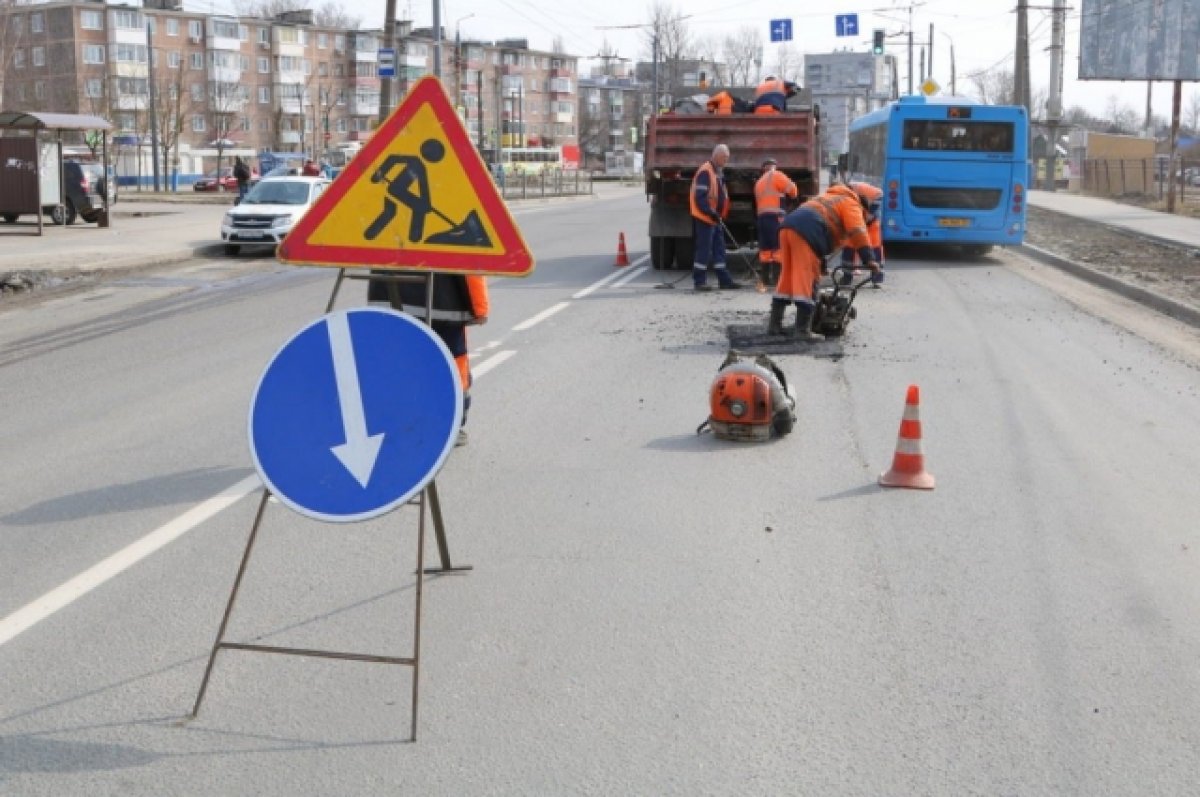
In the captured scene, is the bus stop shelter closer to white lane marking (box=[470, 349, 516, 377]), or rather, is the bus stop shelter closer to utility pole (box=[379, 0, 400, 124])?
utility pole (box=[379, 0, 400, 124])

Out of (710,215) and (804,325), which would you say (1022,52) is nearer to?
(710,215)

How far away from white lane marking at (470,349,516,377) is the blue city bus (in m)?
13.3

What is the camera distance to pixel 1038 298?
1864 cm

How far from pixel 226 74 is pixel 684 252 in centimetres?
9867

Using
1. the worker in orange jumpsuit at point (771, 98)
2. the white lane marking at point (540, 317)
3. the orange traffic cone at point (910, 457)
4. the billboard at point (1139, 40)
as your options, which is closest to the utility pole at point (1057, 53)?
the billboard at point (1139, 40)

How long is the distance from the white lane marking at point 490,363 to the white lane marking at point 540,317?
1681 millimetres

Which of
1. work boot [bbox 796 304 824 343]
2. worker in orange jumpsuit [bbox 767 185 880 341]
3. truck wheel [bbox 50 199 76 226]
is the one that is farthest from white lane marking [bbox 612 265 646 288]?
truck wheel [bbox 50 199 76 226]

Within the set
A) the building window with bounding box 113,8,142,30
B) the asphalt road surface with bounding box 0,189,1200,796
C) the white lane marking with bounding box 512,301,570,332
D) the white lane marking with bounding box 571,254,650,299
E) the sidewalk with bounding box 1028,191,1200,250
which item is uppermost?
the building window with bounding box 113,8,142,30

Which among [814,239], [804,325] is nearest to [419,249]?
[814,239]

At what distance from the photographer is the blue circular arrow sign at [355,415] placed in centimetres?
447

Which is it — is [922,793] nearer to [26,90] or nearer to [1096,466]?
[1096,466]

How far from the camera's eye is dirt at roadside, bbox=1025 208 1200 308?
67.2 feet

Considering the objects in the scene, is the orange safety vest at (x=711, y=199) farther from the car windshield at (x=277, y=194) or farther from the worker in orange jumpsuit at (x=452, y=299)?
the car windshield at (x=277, y=194)

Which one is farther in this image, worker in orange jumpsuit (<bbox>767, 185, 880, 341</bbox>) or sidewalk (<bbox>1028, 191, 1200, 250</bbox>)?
sidewalk (<bbox>1028, 191, 1200, 250</bbox>)
